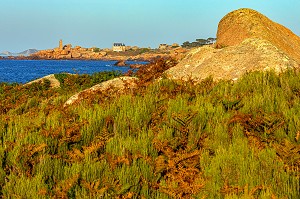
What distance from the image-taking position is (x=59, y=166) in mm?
3645

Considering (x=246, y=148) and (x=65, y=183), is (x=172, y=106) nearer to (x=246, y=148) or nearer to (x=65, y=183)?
(x=246, y=148)

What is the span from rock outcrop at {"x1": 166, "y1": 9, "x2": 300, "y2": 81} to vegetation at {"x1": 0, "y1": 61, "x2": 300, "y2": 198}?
2.89 meters

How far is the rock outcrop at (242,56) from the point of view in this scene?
9273 millimetres

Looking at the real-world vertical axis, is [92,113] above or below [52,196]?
above

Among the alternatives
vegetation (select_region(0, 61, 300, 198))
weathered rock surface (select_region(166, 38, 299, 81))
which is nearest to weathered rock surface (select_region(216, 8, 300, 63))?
weathered rock surface (select_region(166, 38, 299, 81))

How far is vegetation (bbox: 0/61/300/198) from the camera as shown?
10.5ft

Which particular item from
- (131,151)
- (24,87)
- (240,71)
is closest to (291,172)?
(131,151)

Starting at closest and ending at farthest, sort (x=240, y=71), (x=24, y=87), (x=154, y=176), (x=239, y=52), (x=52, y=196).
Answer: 1. (x=52, y=196)
2. (x=154, y=176)
3. (x=240, y=71)
4. (x=239, y=52)
5. (x=24, y=87)

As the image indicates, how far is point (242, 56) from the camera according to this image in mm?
10031

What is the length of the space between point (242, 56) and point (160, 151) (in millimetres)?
6530

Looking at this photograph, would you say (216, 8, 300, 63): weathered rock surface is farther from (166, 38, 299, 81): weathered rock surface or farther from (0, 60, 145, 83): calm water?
(0, 60, 145, 83): calm water

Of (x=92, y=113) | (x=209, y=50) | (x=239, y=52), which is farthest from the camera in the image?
(x=209, y=50)

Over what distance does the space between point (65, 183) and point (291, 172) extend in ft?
6.63

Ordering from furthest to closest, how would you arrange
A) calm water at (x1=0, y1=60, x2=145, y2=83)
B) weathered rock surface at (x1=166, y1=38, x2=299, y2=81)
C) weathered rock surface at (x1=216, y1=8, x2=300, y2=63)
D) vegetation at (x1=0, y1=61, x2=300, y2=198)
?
calm water at (x1=0, y1=60, x2=145, y2=83) → weathered rock surface at (x1=216, y1=8, x2=300, y2=63) → weathered rock surface at (x1=166, y1=38, x2=299, y2=81) → vegetation at (x1=0, y1=61, x2=300, y2=198)
